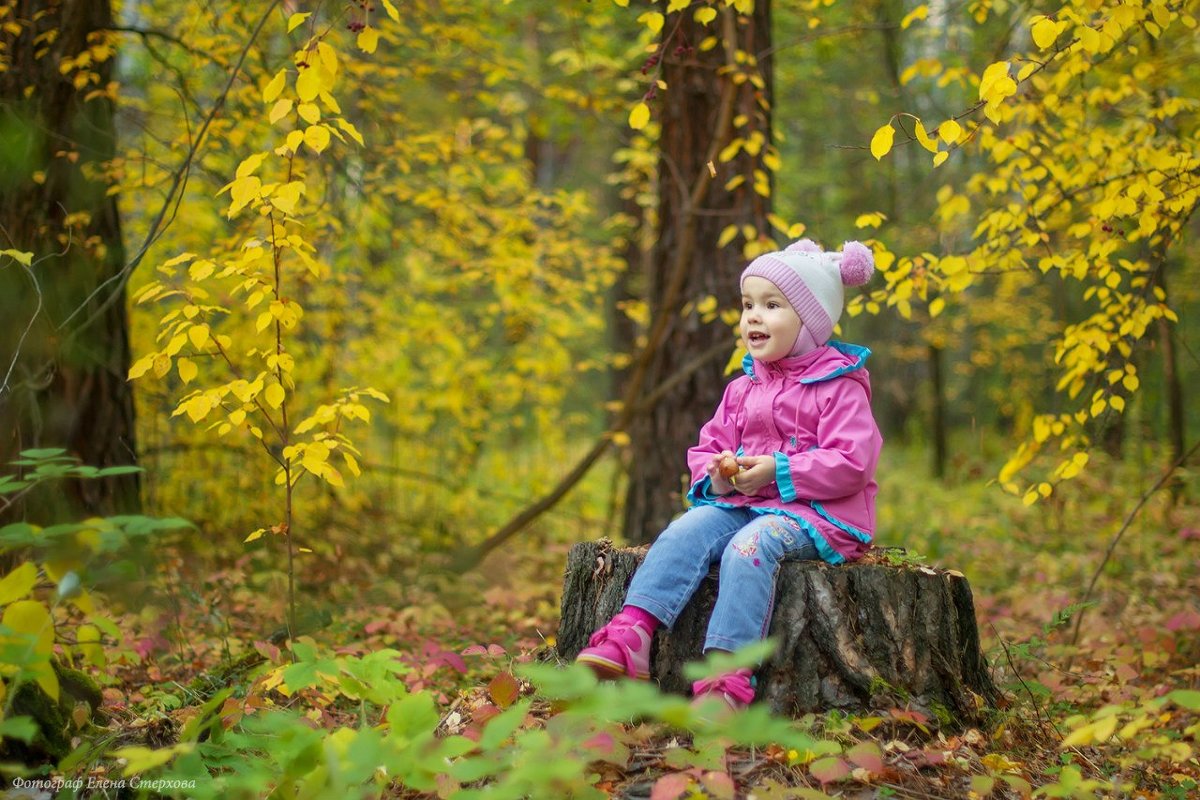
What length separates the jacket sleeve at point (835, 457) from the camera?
3.14 m

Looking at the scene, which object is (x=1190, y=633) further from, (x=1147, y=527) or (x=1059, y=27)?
(x=1059, y=27)

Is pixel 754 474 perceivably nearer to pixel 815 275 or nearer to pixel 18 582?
pixel 815 275

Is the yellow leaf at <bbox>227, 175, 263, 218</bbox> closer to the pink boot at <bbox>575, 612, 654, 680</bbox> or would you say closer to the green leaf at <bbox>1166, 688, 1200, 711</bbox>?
the pink boot at <bbox>575, 612, 654, 680</bbox>

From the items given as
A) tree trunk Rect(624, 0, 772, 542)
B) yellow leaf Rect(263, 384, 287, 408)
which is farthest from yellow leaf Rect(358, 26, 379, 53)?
tree trunk Rect(624, 0, 772, 542)

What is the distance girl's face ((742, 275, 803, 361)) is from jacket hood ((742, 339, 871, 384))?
0.20 ft

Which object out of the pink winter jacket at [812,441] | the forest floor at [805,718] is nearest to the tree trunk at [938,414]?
the forest floor at [805,718]

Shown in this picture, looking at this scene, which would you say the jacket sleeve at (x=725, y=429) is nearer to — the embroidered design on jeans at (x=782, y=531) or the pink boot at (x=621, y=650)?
the embroidered design on jeans at (x=782, y=531)

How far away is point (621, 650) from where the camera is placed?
2.92m

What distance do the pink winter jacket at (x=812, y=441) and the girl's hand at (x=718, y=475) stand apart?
0.03 metres

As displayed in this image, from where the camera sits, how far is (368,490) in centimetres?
801

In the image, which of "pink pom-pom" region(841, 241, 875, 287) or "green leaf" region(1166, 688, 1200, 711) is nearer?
"green leaf" region(1166, 688, 1200, 711)

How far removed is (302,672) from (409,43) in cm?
532

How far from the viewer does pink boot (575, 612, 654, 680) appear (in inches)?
112

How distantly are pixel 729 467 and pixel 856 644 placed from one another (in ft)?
2.26
